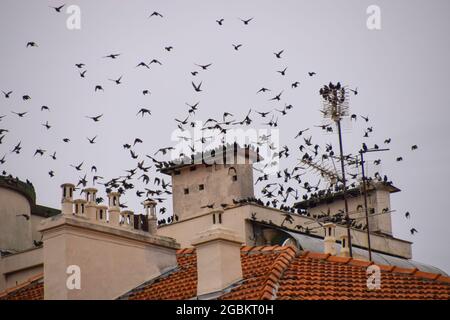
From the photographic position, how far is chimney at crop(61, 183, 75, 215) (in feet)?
92.3

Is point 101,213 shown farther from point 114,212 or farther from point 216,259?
point 216,259

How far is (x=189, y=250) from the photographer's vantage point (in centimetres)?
3203

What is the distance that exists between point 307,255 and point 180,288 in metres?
3.27

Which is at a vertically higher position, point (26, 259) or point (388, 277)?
point (26, 259)

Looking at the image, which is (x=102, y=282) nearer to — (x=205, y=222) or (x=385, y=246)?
(x=205, y=222)

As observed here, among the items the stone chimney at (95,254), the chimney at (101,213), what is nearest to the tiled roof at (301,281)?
the stone chimney at (95,254)

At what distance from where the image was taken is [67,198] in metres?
28.3

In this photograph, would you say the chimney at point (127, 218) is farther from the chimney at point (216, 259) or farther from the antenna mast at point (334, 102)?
A: the antenna mast at point (334, 102)

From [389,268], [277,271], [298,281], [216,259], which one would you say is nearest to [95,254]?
[216,259]

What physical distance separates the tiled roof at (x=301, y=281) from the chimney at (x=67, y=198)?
8.44 feet

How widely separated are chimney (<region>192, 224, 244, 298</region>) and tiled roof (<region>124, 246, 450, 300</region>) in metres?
0.30

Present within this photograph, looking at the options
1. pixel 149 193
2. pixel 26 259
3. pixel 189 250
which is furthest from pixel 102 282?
pixel 26 259
